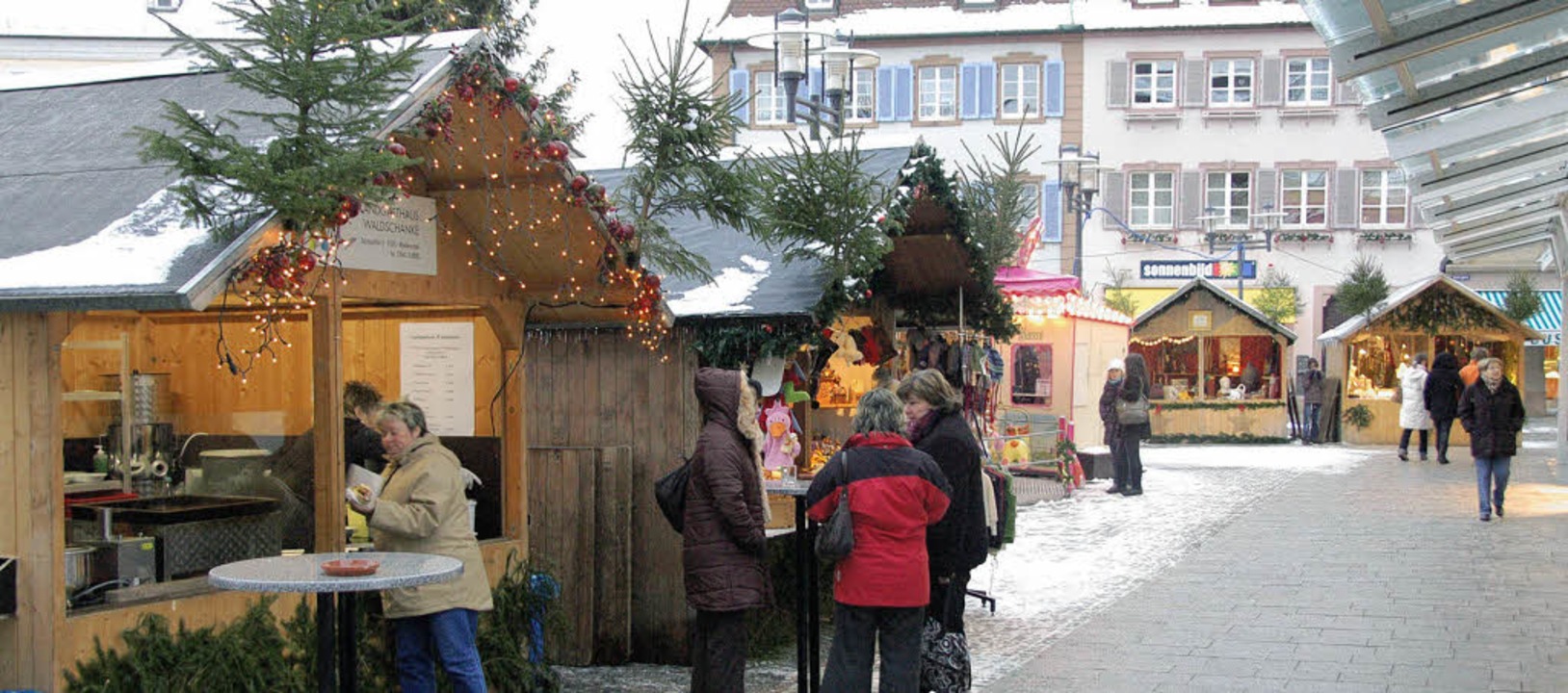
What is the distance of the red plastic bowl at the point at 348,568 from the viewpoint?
496 cm

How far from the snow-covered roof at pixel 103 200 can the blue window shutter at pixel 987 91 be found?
32.6 meters

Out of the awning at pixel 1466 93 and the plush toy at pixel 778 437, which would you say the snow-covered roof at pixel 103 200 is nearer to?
the plush toy at pixel 778 437

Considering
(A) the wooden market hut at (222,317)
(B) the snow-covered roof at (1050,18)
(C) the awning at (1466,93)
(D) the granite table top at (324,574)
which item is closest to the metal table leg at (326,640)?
(D) the granite table top at (324,574)

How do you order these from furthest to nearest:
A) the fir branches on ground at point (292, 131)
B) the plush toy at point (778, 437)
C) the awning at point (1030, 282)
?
the awning at point (1030, 282) → the plush toy at point (778, 437) → the fir branches on ground at point (292, 131)

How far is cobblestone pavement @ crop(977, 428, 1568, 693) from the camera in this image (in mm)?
7656

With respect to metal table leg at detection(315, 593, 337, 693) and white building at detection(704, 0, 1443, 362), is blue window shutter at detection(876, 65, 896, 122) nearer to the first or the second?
white building at detection(704, 0, 1443, 362)

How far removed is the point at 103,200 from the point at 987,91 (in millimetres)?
34091

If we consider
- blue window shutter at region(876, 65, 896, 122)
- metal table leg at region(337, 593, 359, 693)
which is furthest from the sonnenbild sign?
metal table leg at region(337, 593, 359, 693)

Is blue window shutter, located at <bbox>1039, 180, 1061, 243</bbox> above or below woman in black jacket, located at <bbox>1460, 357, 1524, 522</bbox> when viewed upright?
above

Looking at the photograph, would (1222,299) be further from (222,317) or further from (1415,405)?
(222,317)

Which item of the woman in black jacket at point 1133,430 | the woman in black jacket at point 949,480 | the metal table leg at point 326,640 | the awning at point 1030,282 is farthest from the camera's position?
the woman in black jacket at point 1133,430

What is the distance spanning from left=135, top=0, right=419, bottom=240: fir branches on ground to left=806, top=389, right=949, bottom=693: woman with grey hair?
7.05 ft

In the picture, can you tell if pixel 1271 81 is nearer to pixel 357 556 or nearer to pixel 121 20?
pixel 121 20

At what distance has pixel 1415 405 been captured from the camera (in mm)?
21438
